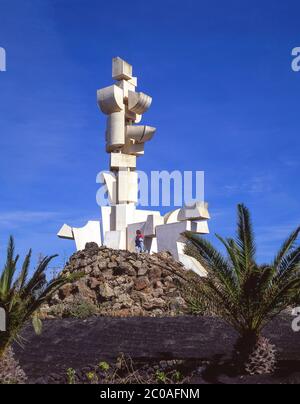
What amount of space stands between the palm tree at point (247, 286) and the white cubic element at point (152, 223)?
1041 centimetres

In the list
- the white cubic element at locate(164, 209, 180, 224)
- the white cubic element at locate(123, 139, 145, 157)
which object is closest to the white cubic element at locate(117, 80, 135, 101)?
the white cubic element at locate(123, 139, 145, 157)

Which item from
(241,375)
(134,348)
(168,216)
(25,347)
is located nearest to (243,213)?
(241,375)

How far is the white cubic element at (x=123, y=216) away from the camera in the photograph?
2291 centimetres

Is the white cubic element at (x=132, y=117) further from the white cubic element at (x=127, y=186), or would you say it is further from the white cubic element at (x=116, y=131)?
the white cubic element at (x=127, y=186)

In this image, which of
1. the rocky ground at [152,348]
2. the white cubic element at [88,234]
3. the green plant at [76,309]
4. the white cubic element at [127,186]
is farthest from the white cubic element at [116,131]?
the rocky ground at [152,348]

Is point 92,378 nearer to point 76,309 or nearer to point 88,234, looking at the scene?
point 76,309

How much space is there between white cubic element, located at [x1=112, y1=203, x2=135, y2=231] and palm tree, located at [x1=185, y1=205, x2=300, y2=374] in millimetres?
11451

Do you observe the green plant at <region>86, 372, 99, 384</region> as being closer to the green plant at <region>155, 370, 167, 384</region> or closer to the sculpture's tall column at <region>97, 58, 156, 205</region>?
the green plant at <region>155, 370, 167, 384</region>

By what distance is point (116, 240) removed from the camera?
896 inches

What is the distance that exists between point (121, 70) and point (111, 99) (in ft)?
4.47

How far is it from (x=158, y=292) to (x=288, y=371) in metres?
9.25

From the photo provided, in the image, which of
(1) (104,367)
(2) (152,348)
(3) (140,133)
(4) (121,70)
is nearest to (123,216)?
(3) (140,133)

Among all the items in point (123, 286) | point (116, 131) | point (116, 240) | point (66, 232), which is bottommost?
point (123, 286)

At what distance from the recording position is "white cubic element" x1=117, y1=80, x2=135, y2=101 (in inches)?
926
